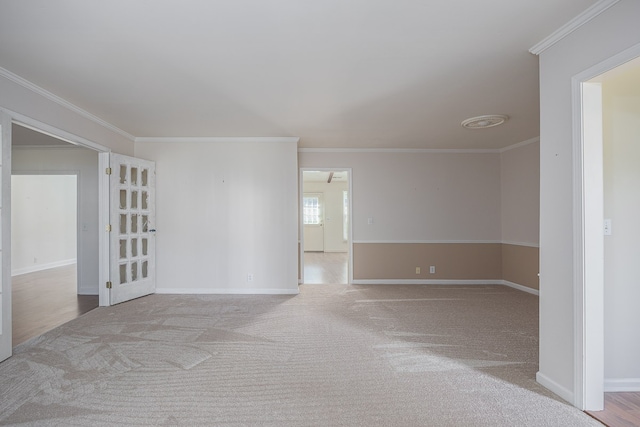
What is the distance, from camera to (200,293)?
15.8 feet

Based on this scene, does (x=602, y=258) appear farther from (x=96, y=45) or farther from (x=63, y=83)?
(x=63, y=83)

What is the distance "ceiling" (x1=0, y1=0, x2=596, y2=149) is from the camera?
6.17 ft

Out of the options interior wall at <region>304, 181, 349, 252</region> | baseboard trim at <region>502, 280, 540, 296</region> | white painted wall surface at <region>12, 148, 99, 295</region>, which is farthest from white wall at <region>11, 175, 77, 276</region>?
baseboard trim at <region>502, 280, 540, 296</region>

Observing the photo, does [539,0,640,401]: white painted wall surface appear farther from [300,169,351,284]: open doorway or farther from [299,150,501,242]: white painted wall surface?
[300,169,351,284]: open doorway

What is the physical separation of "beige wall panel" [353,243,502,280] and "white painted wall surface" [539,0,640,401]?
11.0 ft

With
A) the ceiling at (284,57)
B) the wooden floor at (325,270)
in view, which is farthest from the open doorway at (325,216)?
the ceiling at (284,57)

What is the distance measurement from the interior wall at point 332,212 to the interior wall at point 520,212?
5.59 m

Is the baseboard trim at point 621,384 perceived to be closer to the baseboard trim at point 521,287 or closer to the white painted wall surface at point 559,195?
the white painted wall surface at point 559,195

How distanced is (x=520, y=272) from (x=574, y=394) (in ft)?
11.8

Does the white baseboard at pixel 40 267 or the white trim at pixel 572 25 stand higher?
the white trim at pixel 572 25

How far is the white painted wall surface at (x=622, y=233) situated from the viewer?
2104 millimetres

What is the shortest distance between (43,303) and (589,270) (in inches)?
237

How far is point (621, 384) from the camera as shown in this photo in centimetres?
213

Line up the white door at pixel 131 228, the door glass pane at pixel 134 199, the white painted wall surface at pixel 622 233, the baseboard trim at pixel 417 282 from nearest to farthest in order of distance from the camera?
the white painted wall surface at pixel 622 233 < the white door at pixel 131 228 < the door glass pane at pixel 134 199 < the baseboard trim at pixel 417 282
